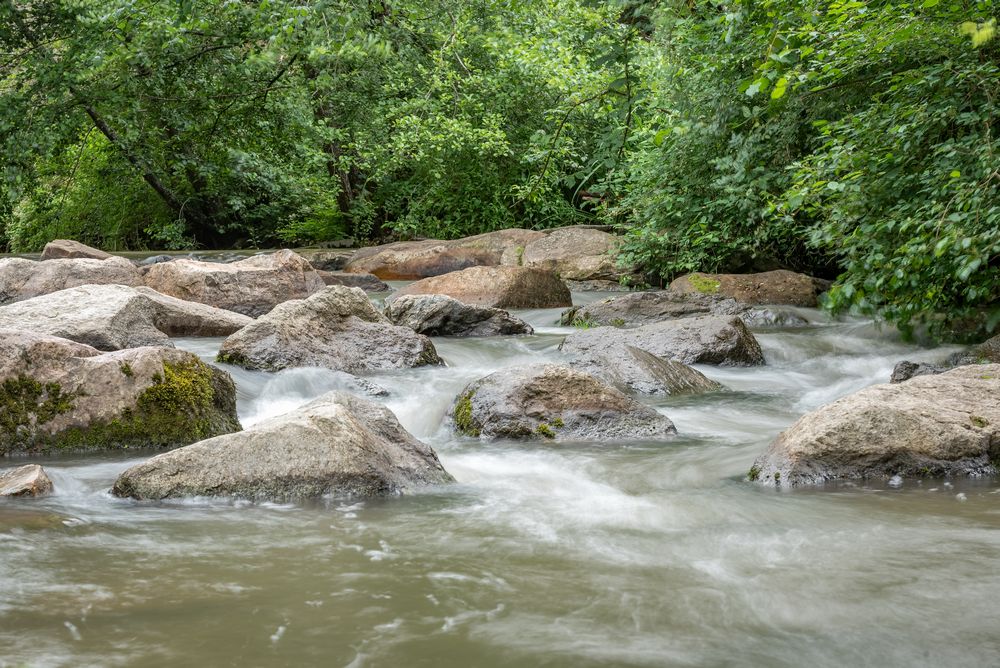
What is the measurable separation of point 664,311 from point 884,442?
6.76 metres

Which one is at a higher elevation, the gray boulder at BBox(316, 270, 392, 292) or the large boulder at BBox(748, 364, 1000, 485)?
the gray boulder at BBox(316, 270, 392, 292)

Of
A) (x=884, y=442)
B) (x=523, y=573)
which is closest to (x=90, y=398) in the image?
(x=523, y=573)

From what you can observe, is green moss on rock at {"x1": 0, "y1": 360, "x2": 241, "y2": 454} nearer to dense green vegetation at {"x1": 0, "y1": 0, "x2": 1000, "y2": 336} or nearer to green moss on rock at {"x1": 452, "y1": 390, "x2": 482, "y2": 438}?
green moss on rock at {"x1": 452, "y1": 390, "x2": 482, "y2": 438}

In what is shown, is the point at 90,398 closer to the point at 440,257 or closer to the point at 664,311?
the point at 664,311

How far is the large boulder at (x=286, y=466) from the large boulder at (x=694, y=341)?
4.28 metres

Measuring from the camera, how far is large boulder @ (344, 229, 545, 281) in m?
17.9

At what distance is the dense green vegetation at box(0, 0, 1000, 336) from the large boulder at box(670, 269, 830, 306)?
1.57 feet

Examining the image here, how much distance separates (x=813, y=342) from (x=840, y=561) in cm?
684

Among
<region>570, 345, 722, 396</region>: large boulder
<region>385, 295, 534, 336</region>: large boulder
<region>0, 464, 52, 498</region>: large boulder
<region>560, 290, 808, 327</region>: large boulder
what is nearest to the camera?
<region>0, 464, 52, 498</region>: large boulder

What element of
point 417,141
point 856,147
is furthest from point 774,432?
point 417,141

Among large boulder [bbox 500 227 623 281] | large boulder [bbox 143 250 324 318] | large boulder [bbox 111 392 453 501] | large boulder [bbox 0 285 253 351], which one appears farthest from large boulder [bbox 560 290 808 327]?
large boulder [bbox 111 392 453 501]

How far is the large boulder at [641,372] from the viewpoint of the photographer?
7871 millimetres

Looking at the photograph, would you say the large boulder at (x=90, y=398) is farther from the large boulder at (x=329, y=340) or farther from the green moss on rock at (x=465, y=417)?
the large boulder at (x=329, y=340)

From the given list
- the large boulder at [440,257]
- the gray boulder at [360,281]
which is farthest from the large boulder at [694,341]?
the large boulder at [440,257]
